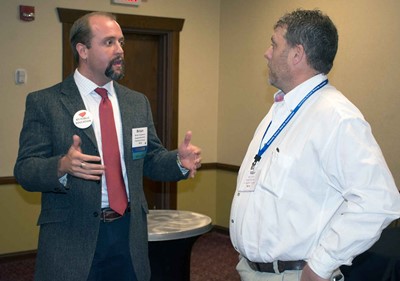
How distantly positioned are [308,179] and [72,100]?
1.09 m

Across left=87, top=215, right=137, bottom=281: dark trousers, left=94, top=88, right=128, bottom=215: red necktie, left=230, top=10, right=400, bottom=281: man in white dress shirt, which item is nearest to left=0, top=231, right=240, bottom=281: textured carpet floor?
left=87, top=215, right=137, bottom=281: dark trousers

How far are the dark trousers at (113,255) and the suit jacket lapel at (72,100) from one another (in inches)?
14.3

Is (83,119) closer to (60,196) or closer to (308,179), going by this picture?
(60,196)

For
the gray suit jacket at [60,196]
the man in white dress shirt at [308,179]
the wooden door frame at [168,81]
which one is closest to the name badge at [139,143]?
the gray suit jacket at [60,196]

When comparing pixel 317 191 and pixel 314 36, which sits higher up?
pixel 314 36

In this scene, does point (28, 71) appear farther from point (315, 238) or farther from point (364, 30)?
point (315, 238)

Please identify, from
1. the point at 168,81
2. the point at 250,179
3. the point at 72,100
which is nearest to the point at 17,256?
the point at 168,81

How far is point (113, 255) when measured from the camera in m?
2.60

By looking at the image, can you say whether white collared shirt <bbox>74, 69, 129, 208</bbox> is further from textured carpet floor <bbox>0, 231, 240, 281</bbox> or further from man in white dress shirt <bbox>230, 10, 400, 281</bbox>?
textured carpet floor <bbox>0, 231, 240, 281</bbox>

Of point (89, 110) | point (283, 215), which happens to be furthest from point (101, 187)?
point (283, 215)

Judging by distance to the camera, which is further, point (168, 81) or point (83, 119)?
point (168, 81)

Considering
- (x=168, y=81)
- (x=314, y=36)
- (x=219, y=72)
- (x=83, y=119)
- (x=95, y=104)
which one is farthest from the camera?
(x=219, y=72)

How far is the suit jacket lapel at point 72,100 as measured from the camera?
2564mm

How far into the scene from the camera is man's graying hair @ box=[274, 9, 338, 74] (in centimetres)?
224
